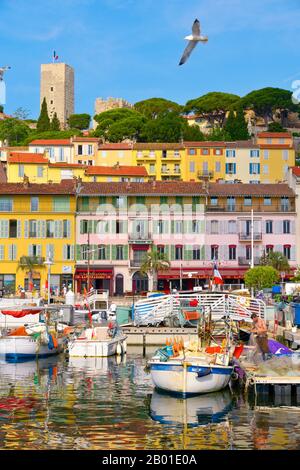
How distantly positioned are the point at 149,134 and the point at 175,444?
9447 cm

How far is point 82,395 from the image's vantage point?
83.0 feet

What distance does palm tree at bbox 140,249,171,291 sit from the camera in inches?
2586

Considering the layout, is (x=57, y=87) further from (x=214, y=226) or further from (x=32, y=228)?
(x=214, y=226)

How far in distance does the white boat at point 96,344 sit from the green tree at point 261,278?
2228 cm

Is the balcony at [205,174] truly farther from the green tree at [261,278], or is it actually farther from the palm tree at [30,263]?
the green tree at [261,278]

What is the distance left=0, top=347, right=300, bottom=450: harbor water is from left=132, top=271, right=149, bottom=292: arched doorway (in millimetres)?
37411

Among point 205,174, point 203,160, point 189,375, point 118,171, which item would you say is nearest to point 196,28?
point 189,375

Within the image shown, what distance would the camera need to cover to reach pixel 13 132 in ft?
407

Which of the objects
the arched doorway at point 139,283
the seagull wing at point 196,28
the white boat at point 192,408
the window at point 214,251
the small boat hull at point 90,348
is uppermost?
the seagull wing at point 196,28

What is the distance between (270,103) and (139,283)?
219 feet

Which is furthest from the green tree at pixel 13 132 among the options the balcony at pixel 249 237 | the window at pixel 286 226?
the window at pixel 286 226

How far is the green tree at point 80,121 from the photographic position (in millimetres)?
154875

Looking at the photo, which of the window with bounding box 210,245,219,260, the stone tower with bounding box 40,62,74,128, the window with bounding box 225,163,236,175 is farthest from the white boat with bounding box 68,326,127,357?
the stone tower with bounding box 40,62,74,128

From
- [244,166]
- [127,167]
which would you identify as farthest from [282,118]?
[127,167]
